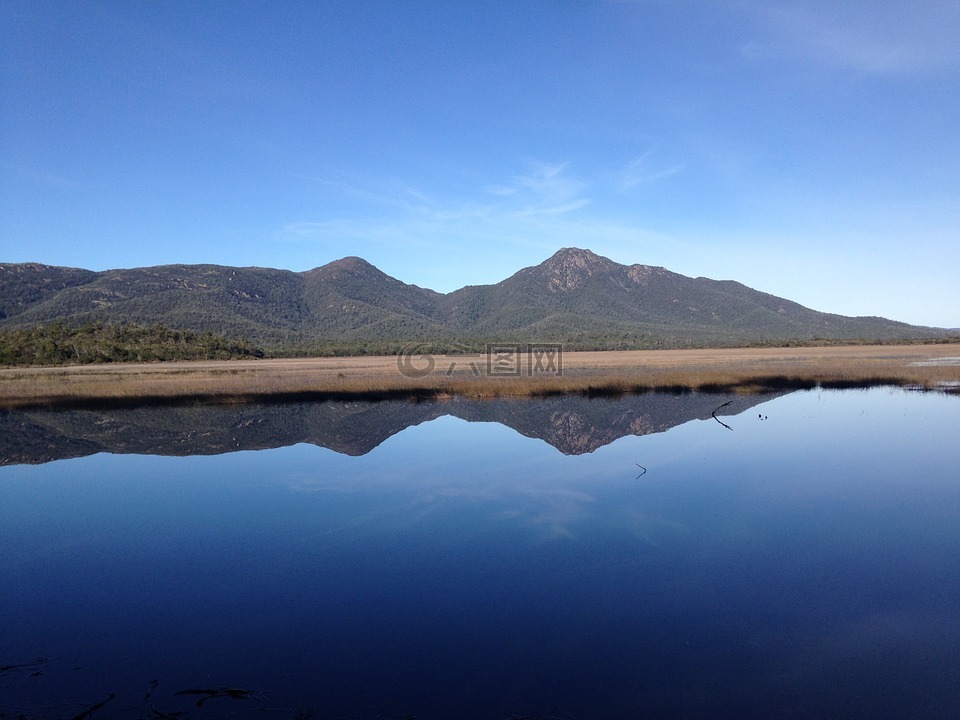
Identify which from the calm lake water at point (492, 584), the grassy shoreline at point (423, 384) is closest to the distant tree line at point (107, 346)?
Result: the grassy shoreline at point (423, 384)

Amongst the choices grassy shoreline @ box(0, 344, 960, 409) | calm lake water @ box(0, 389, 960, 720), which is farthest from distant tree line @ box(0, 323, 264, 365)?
calm lake water @ box(0, 389, 960, 720)

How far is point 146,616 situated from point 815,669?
8.54m

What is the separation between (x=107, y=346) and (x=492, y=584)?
8044 centimetres

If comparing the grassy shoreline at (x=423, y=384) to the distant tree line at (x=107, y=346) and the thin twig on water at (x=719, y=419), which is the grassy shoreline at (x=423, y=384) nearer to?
the thin twig on water at (x=719, y=419)

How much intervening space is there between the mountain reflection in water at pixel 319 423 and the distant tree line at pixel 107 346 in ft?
150

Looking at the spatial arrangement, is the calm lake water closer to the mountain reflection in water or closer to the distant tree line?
the mountain reflection in water

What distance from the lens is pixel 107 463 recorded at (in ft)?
65.8

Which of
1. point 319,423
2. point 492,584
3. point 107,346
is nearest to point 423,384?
point 319,423

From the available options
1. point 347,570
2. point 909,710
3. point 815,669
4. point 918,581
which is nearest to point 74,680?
point 347,570

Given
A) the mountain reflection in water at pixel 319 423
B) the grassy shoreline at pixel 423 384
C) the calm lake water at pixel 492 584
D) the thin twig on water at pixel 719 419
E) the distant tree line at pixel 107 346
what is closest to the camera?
the calm lake water at pixel 492 584

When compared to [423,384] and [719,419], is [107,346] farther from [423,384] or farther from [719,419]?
[719,419]

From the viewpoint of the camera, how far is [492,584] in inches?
364

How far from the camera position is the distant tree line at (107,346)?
71000 millimetres

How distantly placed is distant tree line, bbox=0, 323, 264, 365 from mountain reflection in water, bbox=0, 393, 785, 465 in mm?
45669
